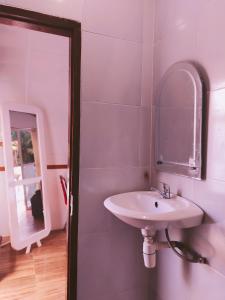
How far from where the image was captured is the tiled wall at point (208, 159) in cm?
100

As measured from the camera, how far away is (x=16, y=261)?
2264 mm

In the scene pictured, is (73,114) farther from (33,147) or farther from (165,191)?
(33,147)

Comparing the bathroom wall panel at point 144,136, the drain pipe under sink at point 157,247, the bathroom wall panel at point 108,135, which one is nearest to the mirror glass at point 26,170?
the bathroom wall panel at point 108,135

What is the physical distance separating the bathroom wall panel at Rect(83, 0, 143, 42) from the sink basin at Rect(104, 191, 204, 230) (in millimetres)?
947

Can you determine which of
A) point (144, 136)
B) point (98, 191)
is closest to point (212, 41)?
point (144, 136)

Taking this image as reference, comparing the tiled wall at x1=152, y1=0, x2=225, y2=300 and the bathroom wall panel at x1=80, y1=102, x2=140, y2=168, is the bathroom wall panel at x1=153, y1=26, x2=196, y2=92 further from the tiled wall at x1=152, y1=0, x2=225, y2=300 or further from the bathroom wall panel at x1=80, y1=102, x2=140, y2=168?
the bathroom wall panel at x1=80, y1=102, x2=140, y2=168

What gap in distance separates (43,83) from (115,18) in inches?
64.7

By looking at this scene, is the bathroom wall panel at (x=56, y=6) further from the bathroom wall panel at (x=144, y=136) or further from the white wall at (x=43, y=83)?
the white wall at (x=43, y=83)

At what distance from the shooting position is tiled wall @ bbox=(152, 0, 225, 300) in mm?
1004

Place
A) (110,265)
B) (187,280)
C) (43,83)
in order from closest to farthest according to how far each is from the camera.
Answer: (187,280)
(110,265)
(43,83)

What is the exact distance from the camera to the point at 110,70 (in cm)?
138

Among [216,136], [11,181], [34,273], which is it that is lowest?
[34,273]

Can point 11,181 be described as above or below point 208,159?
below

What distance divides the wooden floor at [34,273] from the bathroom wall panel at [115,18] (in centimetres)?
191
